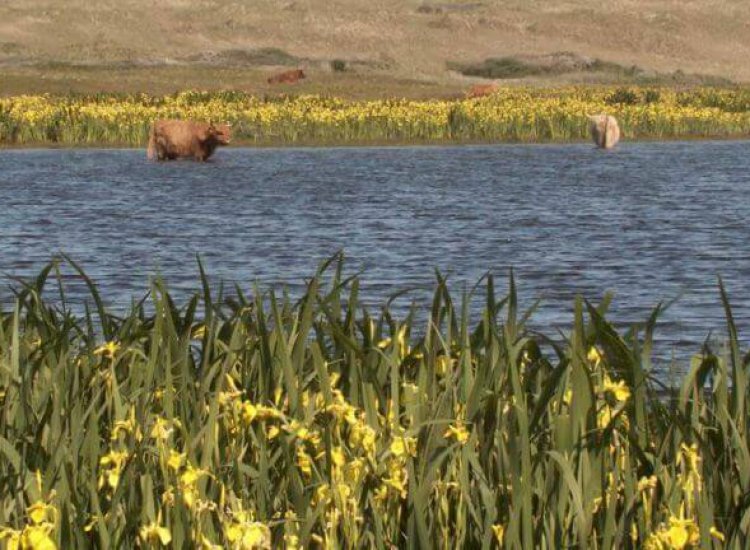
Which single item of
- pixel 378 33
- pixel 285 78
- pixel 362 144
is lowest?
pixel 362 144

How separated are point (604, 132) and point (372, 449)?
35.8 m

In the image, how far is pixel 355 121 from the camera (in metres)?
44.4

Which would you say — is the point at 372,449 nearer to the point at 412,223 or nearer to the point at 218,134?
the point at 412,223

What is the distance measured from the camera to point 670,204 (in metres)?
25.5

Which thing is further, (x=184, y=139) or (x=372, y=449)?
(x=184, y=139)

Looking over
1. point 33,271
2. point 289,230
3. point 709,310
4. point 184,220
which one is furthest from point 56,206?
point 709,310

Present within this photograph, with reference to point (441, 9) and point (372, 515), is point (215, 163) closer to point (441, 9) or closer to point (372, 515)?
point (372, 515)

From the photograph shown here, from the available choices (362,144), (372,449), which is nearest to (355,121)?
(362,144)

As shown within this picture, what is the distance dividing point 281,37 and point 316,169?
88.8 m

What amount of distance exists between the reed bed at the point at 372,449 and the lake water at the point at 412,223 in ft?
9.63

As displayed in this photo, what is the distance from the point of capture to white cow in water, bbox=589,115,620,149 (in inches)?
1617

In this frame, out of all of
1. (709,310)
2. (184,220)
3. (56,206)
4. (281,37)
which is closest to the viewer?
(709,310)

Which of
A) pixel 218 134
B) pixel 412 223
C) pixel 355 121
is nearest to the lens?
pixel 412 223

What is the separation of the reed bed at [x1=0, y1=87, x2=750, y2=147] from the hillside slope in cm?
4849
